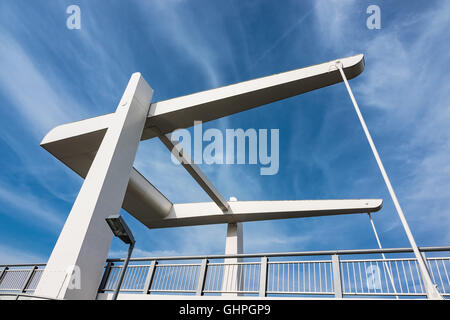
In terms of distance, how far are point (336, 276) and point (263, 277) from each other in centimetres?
187

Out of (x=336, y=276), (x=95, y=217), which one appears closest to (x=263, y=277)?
(x=336, y=276)

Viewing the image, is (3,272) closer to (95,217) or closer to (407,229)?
(95,217)

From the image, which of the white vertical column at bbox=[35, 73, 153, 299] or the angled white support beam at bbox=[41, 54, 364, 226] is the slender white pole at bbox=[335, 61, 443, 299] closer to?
the angled white support beam at bbox=[41, 54, 364, 226]

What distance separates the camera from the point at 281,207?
12.6m

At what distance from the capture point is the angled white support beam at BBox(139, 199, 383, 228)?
11523 mm

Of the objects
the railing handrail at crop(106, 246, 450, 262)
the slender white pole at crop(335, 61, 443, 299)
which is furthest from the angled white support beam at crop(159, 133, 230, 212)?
the slender white pole at crop(335, 61, 443, 299)

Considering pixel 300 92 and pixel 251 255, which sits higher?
pixel 300 92

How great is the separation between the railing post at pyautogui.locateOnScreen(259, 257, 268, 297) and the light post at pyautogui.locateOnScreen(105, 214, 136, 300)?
3699mm

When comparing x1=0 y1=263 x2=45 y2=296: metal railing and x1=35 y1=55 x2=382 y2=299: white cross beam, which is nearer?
x1=35 y1=55 x2=382 y2=299: white cross beam

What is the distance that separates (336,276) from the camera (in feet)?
20.8
